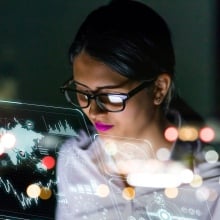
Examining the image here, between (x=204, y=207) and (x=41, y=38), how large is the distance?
2.46 feet

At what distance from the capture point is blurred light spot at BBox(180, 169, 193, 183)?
2617 millimetres

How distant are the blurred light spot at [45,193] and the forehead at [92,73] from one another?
395mm

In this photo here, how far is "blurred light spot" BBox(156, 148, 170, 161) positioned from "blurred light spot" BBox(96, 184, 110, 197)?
21 cm

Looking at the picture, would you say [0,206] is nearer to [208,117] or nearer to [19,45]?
[19,45]

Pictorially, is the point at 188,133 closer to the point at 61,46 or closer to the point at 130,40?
the point at 130,40

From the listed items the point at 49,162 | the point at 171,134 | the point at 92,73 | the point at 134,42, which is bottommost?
the point at 49,162

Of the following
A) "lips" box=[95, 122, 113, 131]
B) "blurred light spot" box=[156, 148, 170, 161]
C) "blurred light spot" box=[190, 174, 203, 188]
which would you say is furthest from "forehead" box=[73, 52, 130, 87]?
"blurred light spot" box=[190, 174, 203, 188]

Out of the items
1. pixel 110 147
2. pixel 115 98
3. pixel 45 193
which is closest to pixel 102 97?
pixel 115 98

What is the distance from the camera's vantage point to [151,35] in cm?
260

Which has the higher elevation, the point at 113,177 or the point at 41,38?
the point at 41,38

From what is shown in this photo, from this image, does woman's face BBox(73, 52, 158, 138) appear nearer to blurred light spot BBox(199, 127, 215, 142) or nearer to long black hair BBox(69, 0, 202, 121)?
long black hair BBox(69, 0, 202, 121)

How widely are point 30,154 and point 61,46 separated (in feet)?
1.23

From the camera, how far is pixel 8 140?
2.90 m

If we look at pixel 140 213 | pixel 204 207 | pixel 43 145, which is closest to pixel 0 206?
pixel 43 145
